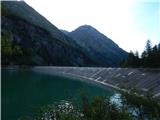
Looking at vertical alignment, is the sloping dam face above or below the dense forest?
below

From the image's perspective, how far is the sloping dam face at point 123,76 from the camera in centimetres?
7844

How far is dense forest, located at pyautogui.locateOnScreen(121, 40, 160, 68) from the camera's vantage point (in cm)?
11850

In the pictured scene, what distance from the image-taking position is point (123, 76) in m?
101

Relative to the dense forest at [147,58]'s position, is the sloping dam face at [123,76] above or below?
below

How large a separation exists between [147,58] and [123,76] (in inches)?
992

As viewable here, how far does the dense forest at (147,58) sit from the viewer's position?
11850cm

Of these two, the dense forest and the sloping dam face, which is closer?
the sloping dam face

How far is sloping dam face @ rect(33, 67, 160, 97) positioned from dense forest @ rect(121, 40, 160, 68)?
13344 millimetres

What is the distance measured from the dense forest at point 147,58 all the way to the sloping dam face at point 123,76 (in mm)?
13344

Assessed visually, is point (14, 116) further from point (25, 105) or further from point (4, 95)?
point (4, 95)

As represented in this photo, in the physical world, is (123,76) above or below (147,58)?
below

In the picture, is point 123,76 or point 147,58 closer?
point 123,76

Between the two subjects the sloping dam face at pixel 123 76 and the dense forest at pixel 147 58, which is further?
the dense forest at pixel 147 58

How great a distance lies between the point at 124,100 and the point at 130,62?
107149mm
